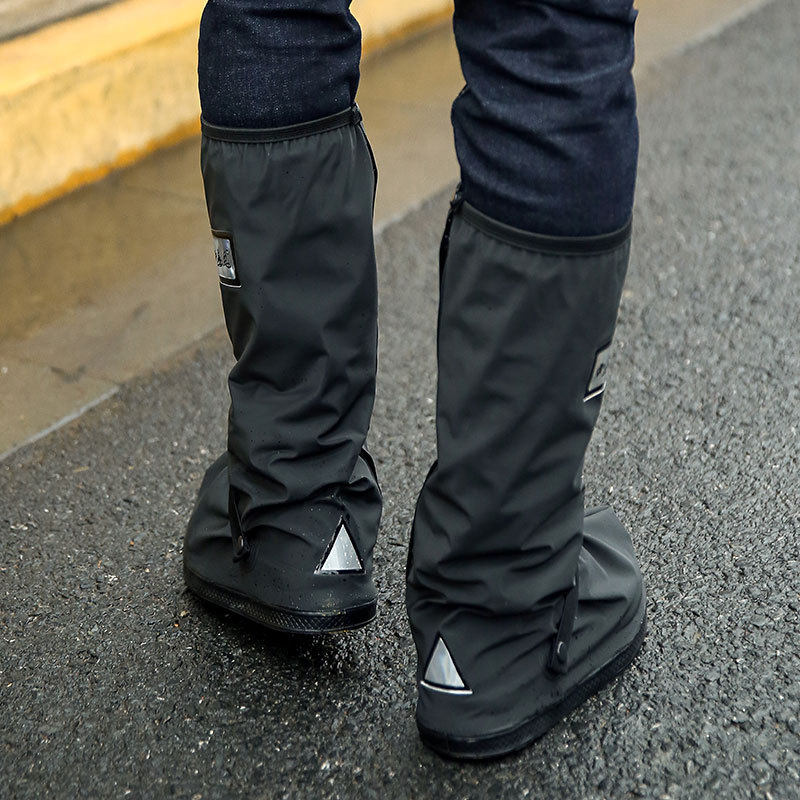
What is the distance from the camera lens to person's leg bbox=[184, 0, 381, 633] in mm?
1152

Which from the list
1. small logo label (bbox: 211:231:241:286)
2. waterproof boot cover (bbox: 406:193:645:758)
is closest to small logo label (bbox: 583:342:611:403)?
waterproof boot cover (bbox: 406:193:645:758)

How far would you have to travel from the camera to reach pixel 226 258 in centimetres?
121

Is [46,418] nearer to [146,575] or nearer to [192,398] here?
[192,398]

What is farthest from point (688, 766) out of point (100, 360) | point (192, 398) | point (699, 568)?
point (100, 360)

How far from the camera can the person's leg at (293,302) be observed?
45.4 inches

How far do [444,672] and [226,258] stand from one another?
0.47 meters

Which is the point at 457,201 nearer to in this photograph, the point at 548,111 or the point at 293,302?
the point at 548,111

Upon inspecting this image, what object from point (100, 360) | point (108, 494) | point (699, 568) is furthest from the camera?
point (100, 360)

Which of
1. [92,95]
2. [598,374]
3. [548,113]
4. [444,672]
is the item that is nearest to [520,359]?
[598,374]

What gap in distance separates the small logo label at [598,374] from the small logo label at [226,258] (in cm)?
39

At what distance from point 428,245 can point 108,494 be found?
981mm

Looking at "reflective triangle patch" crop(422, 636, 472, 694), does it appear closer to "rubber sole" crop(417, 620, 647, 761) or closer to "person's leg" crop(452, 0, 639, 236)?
"rubber sole" crop(417, 620, 647, 761)

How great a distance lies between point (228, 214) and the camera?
118 cm

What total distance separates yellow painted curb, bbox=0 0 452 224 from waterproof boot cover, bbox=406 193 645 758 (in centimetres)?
174
